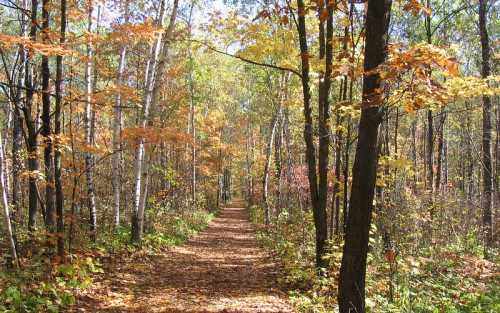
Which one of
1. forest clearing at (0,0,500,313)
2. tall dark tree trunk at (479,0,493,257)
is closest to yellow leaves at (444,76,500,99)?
forest clearing at (0,0,500,313)

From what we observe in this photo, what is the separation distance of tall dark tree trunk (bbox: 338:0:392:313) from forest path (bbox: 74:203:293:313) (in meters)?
1.88

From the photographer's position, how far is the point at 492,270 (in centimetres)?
907

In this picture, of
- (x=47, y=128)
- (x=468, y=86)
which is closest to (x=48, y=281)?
(x=47, y=128)

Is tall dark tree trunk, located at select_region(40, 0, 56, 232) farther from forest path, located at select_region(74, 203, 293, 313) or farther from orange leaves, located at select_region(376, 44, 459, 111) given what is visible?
orange leaves, located at select_region(376, 44, 459, 111)

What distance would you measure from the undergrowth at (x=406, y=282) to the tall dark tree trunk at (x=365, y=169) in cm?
126

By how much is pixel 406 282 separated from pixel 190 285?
4.02 m

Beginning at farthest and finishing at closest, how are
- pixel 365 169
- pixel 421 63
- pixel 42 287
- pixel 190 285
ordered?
pixel 190 285 → pixel 42 287 → pixel 365 169 → pixel 421 63

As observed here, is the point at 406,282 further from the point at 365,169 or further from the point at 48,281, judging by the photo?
the point at 48,281

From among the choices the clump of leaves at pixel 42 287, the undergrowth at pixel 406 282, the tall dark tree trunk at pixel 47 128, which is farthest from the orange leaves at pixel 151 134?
the undergrowth at pixel 406 282

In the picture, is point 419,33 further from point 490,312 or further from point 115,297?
point 115,297

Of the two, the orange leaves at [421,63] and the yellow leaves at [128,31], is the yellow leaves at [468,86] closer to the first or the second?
the orange leaves at [421,63]

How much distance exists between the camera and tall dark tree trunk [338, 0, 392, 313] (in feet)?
12.9

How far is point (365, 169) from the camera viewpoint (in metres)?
4.13

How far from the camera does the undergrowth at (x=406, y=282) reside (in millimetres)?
5745
